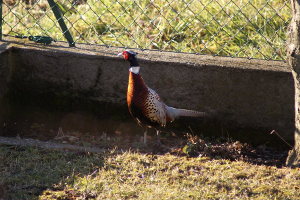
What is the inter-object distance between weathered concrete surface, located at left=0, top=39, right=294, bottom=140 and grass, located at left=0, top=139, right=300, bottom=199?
1.66ft

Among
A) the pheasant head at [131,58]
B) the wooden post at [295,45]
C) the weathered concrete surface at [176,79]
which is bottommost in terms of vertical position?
the weathered concrete surface at [176,79]

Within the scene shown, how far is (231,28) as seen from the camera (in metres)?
5.35

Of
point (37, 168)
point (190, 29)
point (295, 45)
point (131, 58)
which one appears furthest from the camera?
point (190, 29)

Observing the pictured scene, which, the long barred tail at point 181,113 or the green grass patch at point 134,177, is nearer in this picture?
the green grass patch at point 134,177

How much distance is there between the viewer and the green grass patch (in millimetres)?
3453

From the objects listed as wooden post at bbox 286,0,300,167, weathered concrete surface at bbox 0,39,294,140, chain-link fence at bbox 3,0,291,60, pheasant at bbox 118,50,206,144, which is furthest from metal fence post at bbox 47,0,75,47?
wooden post at bbox 286,0,300,167

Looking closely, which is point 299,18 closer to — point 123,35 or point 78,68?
point 78,68

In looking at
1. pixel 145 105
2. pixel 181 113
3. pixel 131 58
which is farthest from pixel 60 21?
pixel 181 113

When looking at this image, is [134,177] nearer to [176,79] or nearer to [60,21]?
[176,79]

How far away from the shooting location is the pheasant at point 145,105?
13.7 ft

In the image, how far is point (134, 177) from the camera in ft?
12.1

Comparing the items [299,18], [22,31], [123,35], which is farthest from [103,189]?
[22,31]

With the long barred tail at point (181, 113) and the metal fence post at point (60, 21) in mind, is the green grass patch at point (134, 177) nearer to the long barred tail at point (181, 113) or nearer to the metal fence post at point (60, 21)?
the long barred tail at point (181, 113)

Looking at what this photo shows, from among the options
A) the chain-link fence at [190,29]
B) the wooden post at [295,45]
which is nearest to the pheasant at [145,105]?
the chain-link fence at [190,29]
